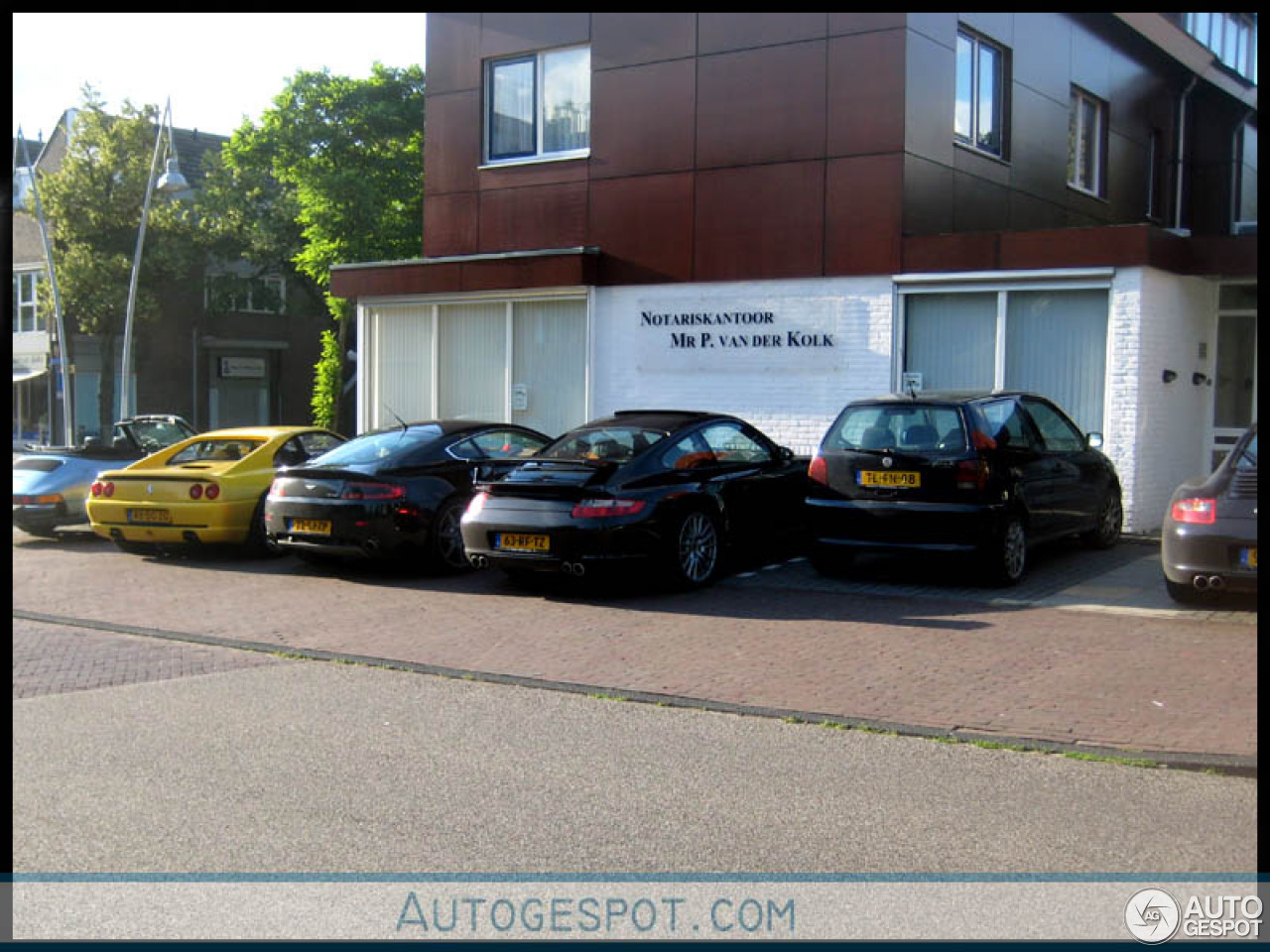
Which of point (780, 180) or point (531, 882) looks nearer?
point (531, 882)

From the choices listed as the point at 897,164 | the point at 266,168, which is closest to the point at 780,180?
the point at 897,164

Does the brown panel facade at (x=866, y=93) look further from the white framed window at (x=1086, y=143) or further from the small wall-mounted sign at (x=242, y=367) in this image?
the small wall-mounted sign at (x=242, y=367)

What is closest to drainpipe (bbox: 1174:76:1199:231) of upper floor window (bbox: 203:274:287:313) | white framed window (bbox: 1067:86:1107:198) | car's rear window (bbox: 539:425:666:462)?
white framed window (bbox: 1067:86:1107:198)

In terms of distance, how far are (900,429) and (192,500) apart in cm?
715

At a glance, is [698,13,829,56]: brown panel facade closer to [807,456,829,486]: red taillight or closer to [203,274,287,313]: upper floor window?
[807,456,829,486]: red taillight

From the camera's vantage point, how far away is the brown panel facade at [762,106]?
16.1 meters

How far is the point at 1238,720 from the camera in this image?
21.6 feet

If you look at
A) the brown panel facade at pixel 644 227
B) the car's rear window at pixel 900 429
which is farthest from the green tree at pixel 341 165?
the car's rear window at pixel 900 429

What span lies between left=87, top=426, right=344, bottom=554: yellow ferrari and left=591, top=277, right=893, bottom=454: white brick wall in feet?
16.9

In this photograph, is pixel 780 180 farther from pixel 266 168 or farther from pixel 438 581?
pixel 266 168

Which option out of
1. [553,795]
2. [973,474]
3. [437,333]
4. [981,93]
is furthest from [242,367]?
[553,795]

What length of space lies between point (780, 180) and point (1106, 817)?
483 inches

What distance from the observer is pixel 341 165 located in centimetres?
3712

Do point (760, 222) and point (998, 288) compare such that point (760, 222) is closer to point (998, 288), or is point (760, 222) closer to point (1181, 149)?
point (998, 288)
